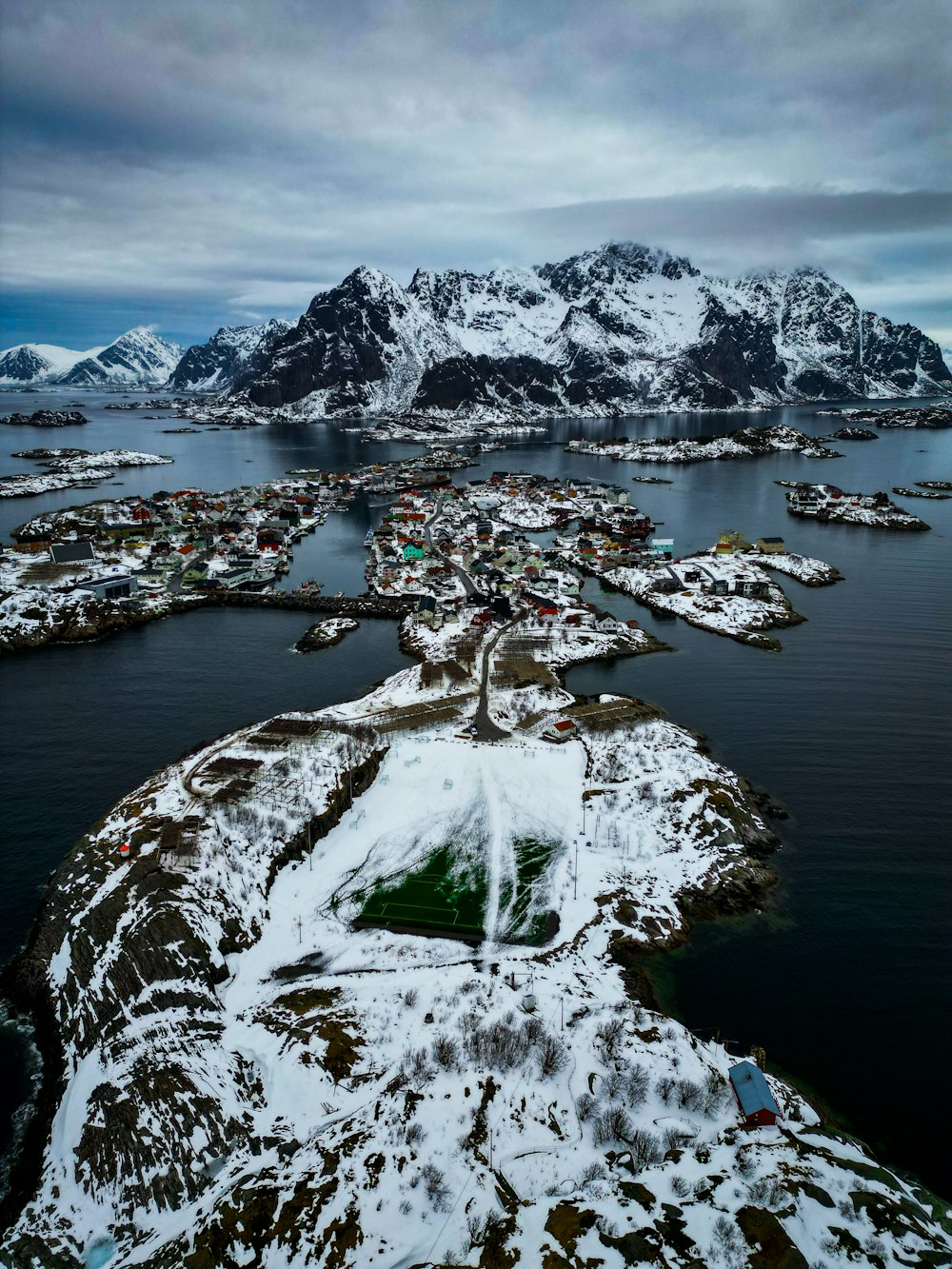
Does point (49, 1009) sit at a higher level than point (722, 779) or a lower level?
lower

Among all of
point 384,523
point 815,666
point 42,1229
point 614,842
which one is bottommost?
point 42,1229

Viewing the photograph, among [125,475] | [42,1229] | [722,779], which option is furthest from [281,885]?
[125,475]

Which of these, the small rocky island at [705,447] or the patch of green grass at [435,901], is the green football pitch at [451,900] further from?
the small rocky island at [705,447]

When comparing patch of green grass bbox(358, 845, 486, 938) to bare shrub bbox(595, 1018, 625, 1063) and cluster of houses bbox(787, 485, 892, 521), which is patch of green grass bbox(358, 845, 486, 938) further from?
cluster of houses bbox(787, 485, 892, 521)

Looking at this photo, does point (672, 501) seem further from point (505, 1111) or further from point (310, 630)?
point (505, 1111)

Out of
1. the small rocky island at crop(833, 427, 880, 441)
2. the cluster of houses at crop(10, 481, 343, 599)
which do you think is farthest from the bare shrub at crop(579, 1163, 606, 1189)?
the small rocky island at crop(833, 427, 880, 441)

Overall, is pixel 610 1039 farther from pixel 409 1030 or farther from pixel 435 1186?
pixel 435 1186

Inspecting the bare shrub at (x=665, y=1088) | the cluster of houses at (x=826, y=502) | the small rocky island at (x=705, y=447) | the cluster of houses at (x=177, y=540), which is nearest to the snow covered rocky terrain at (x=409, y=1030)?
the bare shrub at (x=665, y=1088)

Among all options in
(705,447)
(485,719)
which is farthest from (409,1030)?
(705,447)
